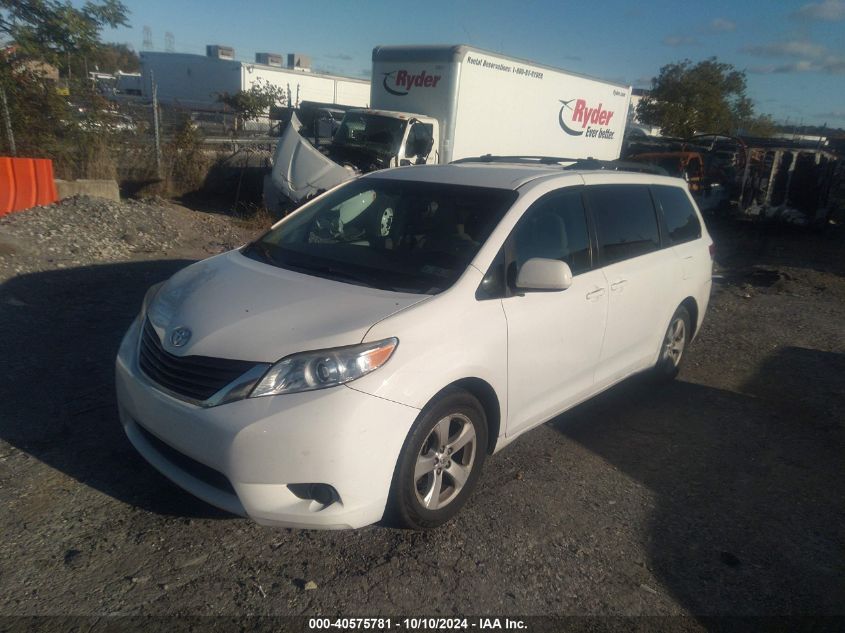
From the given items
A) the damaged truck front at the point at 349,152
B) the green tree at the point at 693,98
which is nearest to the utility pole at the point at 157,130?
the damaged truck front at the point at 349,152

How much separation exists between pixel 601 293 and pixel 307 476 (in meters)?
2.32

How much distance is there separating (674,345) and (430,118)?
340 inches

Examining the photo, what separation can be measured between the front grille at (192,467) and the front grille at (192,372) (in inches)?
11.8

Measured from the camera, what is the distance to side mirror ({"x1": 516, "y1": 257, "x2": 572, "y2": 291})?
3443mm

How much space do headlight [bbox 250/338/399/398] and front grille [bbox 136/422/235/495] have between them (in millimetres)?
454

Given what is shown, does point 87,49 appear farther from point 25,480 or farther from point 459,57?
point 25,480

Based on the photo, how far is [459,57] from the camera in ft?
41.1

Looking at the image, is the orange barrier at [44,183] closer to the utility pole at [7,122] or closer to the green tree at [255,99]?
the utility pole at [7,122]

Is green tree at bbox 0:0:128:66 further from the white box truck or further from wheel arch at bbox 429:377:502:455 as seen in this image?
wheel arch at bbox 429:377:502:455

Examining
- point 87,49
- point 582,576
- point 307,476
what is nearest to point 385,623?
point 307,476

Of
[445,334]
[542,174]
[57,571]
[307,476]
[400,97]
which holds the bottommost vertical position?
[57,571]

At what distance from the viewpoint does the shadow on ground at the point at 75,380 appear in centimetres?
352

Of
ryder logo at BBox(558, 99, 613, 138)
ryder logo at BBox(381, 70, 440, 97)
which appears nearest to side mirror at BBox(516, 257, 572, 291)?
ryder logo at BBox(381, 70, 440, 97)

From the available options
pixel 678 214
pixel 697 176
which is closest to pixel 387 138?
pixel 678 214
